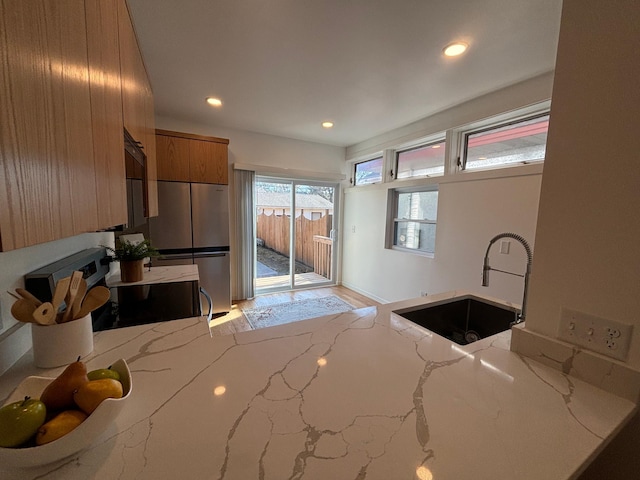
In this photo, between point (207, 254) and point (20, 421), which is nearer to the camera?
point (20, 421)

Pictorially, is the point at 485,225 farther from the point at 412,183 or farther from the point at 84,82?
the point at 84,82

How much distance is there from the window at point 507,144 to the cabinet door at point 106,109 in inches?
117

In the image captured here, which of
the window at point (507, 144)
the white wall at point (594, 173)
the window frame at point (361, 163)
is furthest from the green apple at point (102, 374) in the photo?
the window frame at point (361, 163)

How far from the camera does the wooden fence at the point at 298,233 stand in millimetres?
4402

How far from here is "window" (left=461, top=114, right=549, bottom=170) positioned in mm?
2367

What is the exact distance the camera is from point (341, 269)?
495cm

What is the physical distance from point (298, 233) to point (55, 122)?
4092mm

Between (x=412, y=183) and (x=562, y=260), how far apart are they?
8.99 ft

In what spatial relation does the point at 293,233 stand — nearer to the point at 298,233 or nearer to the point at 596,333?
the point at 298,233

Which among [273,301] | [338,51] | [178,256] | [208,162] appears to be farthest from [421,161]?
[178,256]

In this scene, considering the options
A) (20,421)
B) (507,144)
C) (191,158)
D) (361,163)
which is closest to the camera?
(20,421)

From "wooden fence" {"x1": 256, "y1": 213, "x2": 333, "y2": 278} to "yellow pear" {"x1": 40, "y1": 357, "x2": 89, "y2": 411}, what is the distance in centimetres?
374

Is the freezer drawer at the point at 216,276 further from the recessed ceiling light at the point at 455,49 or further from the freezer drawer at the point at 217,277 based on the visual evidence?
the recessed ceiling light at the point at 455,49

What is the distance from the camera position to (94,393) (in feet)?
1.77
